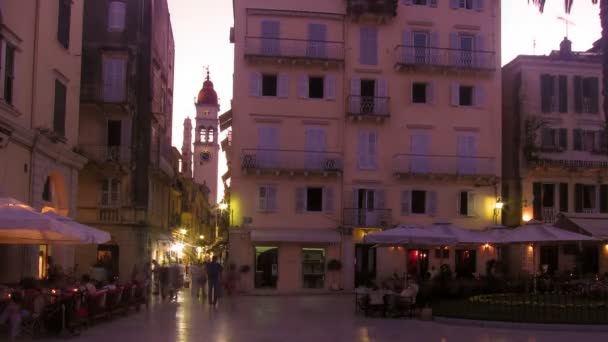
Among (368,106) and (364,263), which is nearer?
(364,263)

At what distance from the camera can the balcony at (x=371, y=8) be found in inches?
1829

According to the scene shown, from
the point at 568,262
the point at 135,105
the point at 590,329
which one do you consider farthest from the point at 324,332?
the point at 568,262

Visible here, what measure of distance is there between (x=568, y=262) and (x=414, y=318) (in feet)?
84.7

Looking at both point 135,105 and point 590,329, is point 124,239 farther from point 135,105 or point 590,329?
point 590,329

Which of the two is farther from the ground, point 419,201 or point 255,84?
point 255,84

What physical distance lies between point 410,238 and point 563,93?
23.6 metres

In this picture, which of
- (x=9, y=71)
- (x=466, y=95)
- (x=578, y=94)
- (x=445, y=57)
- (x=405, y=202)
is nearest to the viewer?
(x=9, y=71)

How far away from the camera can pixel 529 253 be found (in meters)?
47.7

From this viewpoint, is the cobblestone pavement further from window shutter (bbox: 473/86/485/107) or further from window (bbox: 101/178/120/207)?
window shutter (bbox: 473/86/485/107)

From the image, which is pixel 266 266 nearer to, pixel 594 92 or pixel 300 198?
pixel 300 198

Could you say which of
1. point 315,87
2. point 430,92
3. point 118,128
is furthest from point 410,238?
point 118,128

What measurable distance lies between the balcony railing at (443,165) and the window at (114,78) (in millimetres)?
15617

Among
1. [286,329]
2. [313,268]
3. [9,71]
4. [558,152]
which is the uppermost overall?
[558,152]

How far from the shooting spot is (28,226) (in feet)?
62.0
